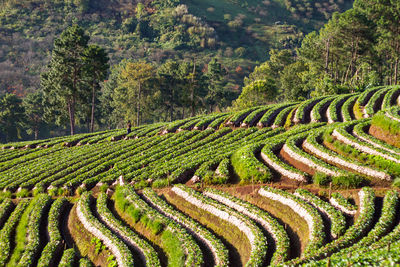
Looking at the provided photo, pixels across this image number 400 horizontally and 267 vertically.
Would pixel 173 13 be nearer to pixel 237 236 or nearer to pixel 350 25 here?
pixel 350 25

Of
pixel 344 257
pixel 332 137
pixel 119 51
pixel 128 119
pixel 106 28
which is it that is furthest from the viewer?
pixel 106 28

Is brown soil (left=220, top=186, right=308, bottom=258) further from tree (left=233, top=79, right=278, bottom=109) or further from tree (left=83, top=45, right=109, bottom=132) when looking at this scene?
tree (left=233, top=79, right=278, bottom=109)

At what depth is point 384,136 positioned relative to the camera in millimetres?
30234

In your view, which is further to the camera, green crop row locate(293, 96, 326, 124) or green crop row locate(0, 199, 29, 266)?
green crop row locate(293, 96, 326, 124)

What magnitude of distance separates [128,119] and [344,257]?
269 ft

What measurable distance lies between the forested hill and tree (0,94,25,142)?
129 feet

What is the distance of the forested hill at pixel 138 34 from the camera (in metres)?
150

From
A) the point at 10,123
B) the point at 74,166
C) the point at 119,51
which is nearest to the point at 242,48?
the point at 119,51

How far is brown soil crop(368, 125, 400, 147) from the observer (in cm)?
2891

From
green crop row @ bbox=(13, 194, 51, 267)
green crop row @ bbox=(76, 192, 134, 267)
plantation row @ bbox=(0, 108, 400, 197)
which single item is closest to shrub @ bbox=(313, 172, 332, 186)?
plantation row @ bbox=(0, 108, 400, 197)

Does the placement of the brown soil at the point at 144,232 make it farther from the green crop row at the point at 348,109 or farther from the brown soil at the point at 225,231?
the green crop row at the point at 348,109

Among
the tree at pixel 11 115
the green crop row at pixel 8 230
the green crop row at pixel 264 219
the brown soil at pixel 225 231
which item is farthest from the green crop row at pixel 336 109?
the tree at pixel 11 115

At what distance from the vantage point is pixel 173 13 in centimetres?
18650

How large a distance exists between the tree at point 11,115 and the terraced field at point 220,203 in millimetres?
59385
